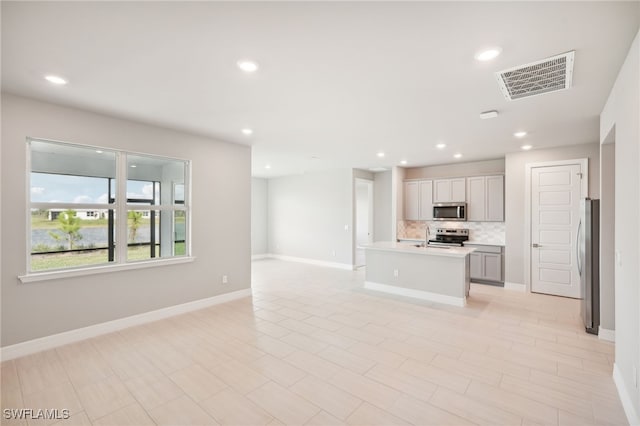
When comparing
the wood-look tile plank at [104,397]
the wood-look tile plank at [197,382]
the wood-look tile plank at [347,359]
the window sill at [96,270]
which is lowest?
the wood-look tile plank at [104,397]

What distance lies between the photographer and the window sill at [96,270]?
3115 mm

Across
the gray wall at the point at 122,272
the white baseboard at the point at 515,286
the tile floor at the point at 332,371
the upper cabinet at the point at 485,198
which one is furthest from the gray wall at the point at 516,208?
the gray wall at the point at 122,272

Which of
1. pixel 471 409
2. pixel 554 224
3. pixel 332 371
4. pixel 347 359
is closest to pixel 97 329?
pixel 332 371

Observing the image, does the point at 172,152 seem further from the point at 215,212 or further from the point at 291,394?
the point at 291,394

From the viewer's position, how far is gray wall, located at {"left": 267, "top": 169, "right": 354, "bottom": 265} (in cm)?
794

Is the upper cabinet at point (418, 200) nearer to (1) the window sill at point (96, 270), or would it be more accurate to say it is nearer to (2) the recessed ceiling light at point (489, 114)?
(2) the recessed ceiling light at point (489, 114)

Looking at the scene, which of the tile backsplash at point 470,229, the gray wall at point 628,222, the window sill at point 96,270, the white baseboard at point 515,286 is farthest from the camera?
the tile backsplash at point 470,229

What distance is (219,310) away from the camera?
4.46 metres

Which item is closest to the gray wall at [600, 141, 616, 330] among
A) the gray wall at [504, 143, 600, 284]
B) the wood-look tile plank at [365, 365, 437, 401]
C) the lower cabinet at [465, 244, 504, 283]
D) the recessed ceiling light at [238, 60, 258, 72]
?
the gray wall at [504, 143, 600, 284]

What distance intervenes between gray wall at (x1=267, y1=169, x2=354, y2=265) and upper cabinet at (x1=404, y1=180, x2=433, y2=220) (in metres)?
1.41

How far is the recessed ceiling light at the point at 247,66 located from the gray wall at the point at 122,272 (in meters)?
2.28

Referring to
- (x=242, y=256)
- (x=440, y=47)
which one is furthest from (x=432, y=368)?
(x=242, y=256)

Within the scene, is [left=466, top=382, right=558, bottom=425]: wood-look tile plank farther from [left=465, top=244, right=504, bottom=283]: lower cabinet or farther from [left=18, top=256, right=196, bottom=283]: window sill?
[left=465, top=244, right=504, bottom=283]: lower cabinet

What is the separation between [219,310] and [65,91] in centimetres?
322
